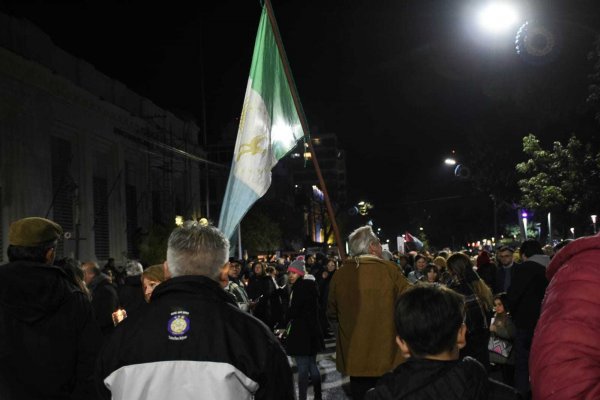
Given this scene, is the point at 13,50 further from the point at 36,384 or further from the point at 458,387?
the point at 458,387

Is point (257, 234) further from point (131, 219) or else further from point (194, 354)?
point (194, 354)

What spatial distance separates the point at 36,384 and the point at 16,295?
1.59 ft

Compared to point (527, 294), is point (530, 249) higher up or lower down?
higher up

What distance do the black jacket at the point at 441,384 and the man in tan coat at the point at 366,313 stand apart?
8.64 feet

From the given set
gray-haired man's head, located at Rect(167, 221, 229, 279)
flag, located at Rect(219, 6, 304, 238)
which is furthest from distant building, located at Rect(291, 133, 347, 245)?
gray-haired man's head, located at Rect(167, 221, 229, 279)

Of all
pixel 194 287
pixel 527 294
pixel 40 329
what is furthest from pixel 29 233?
pixel 527 294

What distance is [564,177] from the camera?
22062 mm

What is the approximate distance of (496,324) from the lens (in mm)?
8047

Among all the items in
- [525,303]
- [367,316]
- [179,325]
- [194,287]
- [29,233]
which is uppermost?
[29,233]

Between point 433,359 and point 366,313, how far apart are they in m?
2.72

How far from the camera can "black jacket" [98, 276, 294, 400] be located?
8.34 feet

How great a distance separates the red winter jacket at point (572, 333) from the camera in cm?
185

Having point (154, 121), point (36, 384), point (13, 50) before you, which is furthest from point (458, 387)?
point (154, 121)

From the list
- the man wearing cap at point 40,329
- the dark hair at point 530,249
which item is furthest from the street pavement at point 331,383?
the man wearing cap at point 40,329
